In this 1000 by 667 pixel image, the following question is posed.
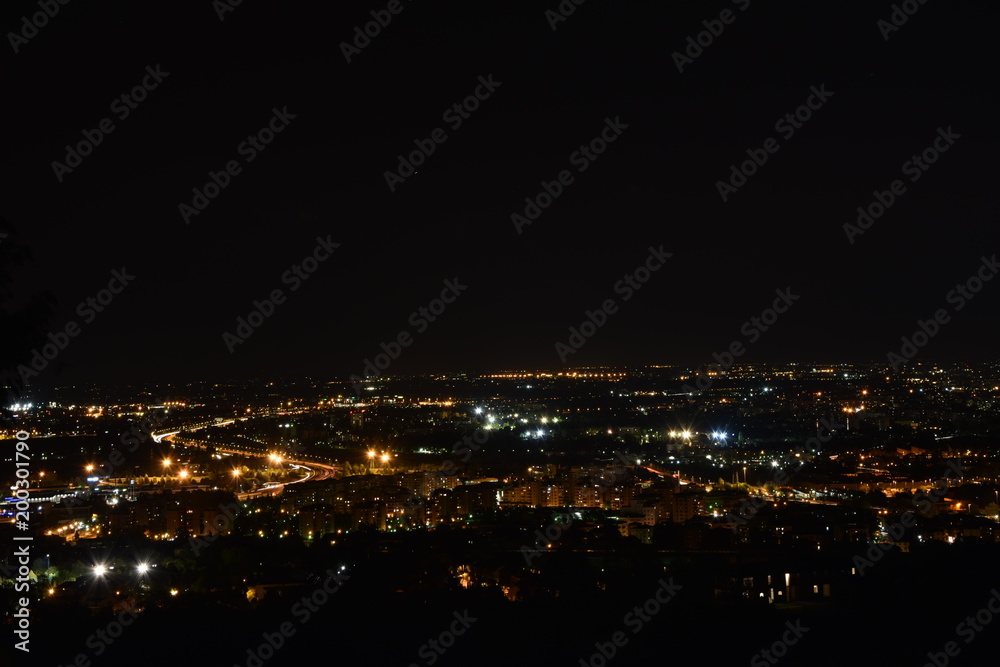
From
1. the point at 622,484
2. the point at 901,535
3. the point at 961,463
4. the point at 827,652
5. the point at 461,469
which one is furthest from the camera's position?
the point at 461,469

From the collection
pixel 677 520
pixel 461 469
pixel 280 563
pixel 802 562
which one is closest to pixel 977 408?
pixel 461 469

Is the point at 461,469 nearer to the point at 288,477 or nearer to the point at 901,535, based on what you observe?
the point at 288,477

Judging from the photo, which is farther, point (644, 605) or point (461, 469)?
point (461, 469)

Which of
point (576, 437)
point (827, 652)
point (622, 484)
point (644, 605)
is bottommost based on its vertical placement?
point (827, 652)

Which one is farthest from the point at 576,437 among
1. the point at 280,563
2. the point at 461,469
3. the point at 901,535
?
the point at 280,563

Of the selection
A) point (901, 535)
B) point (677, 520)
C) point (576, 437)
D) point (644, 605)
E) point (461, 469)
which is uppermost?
point (576, 437)

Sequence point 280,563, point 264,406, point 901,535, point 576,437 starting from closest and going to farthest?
point 280,563 → point 901,535 → point 576,437 → point 264,406

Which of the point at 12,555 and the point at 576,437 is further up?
the point at 576,437

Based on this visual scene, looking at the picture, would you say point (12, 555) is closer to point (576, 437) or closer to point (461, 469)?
point (461, 469)

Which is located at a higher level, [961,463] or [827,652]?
[961,463]
